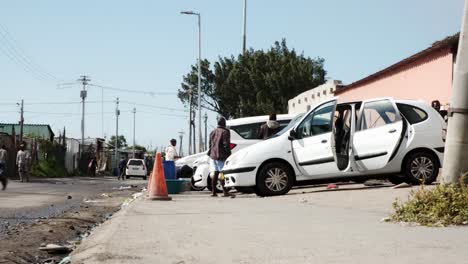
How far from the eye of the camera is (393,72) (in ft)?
66.6

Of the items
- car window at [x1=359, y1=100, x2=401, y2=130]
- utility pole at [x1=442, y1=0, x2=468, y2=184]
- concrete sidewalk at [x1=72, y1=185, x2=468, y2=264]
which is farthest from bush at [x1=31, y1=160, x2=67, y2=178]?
utility pole at [x1=442, y1=0, x2=468, y2=184]

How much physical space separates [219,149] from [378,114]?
344cm

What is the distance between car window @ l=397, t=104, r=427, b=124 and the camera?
12.9 meters

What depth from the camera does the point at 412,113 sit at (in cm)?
1300

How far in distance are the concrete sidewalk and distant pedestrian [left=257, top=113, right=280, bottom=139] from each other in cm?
600

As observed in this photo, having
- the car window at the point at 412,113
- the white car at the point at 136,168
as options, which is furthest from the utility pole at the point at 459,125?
the white car at the point at 136,168

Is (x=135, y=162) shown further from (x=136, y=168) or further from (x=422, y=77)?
(x=422, y=77)

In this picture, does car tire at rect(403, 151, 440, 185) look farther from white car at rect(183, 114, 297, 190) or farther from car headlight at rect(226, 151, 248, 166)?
white car at rect(183, 114, 297, 190)

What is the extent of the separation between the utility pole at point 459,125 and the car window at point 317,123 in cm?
519

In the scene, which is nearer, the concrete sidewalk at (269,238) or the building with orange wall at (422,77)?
the concrete sidewalk at (269,238)

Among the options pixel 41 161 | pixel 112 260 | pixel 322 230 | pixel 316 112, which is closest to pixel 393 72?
pixel 316 112

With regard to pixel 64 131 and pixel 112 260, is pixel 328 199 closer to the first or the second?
pixel 112 260

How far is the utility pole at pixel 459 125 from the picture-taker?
7918 millimetres

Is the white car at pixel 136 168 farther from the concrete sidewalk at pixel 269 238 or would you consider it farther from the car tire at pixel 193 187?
the concrete sidewalk at pixel 269 238
